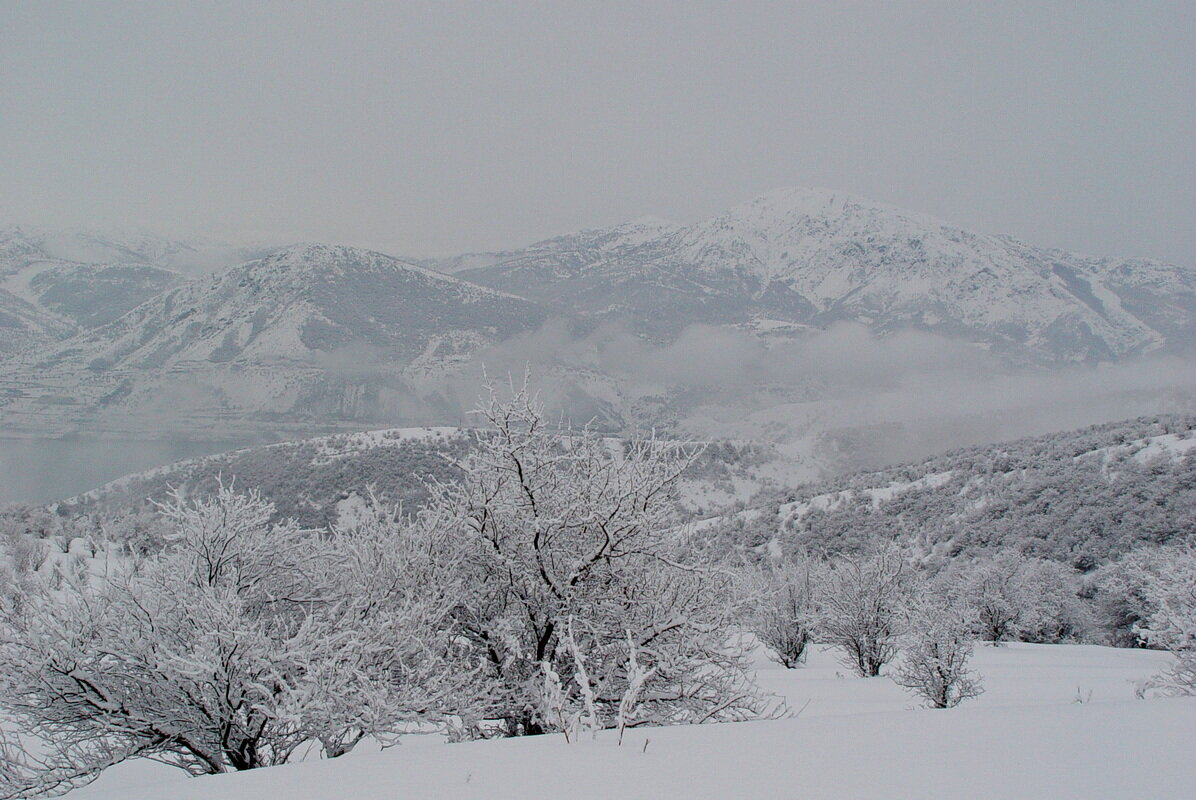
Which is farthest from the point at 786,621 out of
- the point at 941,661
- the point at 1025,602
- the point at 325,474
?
the point at 325,474

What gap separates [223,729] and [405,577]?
1.93 m

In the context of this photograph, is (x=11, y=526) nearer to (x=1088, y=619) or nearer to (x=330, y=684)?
(x=330, y=684)

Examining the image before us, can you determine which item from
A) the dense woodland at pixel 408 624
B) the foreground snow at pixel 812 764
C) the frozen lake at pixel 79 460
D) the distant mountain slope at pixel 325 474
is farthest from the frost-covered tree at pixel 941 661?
the frozen lake at pixel 79 460

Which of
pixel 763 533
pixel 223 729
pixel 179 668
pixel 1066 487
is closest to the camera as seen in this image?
pixel 179 668

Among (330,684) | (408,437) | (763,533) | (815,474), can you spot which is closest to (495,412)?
(330,684)

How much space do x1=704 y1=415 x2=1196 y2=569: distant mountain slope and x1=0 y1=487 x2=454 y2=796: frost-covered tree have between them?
67.3 ft

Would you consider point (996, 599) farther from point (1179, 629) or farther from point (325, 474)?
point (325, 474)

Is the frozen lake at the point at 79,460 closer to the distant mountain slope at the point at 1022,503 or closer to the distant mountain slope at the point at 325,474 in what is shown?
the distant mountain slope at the point at 325,474

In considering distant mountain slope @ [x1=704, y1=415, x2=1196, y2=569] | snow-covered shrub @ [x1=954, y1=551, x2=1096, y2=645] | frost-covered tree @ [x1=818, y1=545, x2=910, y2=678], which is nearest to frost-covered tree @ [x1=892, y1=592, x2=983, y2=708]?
frost-covered tree @ [x1=818, y1=545, x2=910, y2=678]

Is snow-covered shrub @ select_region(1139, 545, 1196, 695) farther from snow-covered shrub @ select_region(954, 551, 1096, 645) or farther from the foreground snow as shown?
snow-covered shrub @ select_region(954, 551, 1096, 645)

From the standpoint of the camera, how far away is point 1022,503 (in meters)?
42.4

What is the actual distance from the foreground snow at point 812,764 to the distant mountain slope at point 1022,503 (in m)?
21.3

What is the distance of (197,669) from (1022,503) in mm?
49269

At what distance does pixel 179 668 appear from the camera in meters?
5.04
